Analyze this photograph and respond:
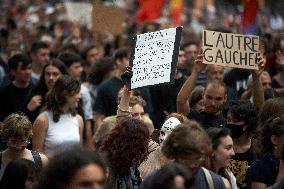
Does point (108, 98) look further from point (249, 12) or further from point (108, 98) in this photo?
point (249, 12)

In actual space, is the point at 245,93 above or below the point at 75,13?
below

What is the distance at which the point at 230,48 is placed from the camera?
1023cm

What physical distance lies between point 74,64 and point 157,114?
1.59 m

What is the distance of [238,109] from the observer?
885 cm

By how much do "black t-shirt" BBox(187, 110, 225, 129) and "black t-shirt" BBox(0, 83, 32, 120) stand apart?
7.81 ft

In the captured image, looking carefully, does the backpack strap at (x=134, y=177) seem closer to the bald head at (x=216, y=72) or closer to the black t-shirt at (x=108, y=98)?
the bald head at (x=216, y=72)

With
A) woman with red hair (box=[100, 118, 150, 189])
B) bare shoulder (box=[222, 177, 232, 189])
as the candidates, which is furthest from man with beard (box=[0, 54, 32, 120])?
bare shoulder (box=[222, 177, 232, 189])

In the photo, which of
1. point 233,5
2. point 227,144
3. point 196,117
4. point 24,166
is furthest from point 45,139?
point 233,5

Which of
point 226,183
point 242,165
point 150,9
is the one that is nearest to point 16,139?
point 242,165

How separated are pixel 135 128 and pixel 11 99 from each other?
4.13 m

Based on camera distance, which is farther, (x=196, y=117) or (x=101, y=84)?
(x=101, y=84)

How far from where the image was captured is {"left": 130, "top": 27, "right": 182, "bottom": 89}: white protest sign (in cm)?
949

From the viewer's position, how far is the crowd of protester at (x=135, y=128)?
6.02 m

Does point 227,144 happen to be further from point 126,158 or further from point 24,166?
point 24,166
